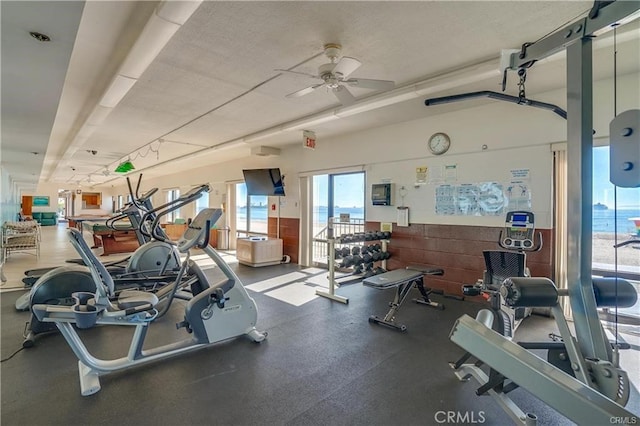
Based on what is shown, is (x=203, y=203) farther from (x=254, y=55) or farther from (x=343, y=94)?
(x=343, y=94)

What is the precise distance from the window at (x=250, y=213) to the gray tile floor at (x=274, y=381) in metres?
4.97

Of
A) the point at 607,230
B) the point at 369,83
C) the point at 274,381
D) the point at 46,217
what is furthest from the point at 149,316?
the point at 46,217

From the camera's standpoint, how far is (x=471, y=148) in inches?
173

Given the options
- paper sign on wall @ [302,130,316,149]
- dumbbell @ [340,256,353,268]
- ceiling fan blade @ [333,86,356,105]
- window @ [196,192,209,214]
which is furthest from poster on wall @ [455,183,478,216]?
window @ [196,192,209,214]

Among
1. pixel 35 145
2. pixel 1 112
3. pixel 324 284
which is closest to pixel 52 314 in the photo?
pixel 1 112

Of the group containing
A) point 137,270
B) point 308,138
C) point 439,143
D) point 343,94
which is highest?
point 308,138

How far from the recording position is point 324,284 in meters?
5.32

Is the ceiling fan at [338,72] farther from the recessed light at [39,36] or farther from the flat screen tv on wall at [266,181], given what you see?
the flat screen tv on wall at [266,181]

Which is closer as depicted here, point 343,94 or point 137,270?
point 343,94

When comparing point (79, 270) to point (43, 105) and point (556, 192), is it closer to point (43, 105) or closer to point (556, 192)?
point (43, 105)

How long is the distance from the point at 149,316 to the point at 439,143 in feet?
14.3

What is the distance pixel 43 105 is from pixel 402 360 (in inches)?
190

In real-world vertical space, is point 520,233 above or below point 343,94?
below

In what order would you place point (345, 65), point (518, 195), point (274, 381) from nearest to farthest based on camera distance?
point (274, 381), point (345, 65), point (518, 195)
